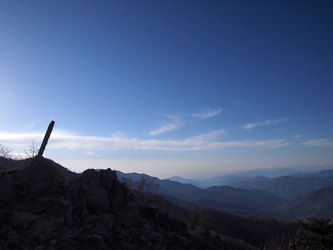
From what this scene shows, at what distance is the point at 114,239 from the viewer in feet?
33.4

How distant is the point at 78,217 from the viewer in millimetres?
10938

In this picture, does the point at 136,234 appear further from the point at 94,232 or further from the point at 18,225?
the point at 18,225

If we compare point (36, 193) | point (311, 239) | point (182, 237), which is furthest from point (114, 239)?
point (311, 239)

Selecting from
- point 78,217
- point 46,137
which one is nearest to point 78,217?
point 78,217

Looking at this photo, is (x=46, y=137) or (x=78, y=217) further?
(x=46, y=137)

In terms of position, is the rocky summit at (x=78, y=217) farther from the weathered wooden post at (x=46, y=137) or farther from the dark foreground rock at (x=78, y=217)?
the weathered wooden post at (x=46, y=137)

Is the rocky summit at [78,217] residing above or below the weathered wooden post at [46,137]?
below

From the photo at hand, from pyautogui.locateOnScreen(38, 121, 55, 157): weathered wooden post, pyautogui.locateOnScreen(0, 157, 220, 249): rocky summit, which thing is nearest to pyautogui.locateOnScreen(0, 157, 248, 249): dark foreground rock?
pyautogui.locateOnScreen(0, 157, 220, 249): rocky summit

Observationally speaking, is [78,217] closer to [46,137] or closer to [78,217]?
[78,217]

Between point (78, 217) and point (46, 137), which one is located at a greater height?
point (46, 137)

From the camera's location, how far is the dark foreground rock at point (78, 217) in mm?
9312

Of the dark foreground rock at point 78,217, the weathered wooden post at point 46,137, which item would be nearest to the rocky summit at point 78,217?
the dark foreground rock at point 78,217

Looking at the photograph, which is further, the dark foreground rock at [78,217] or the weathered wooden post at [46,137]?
the weathered wooden post at [46,137]

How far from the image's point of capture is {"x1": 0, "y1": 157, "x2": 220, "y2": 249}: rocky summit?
30.6ft
